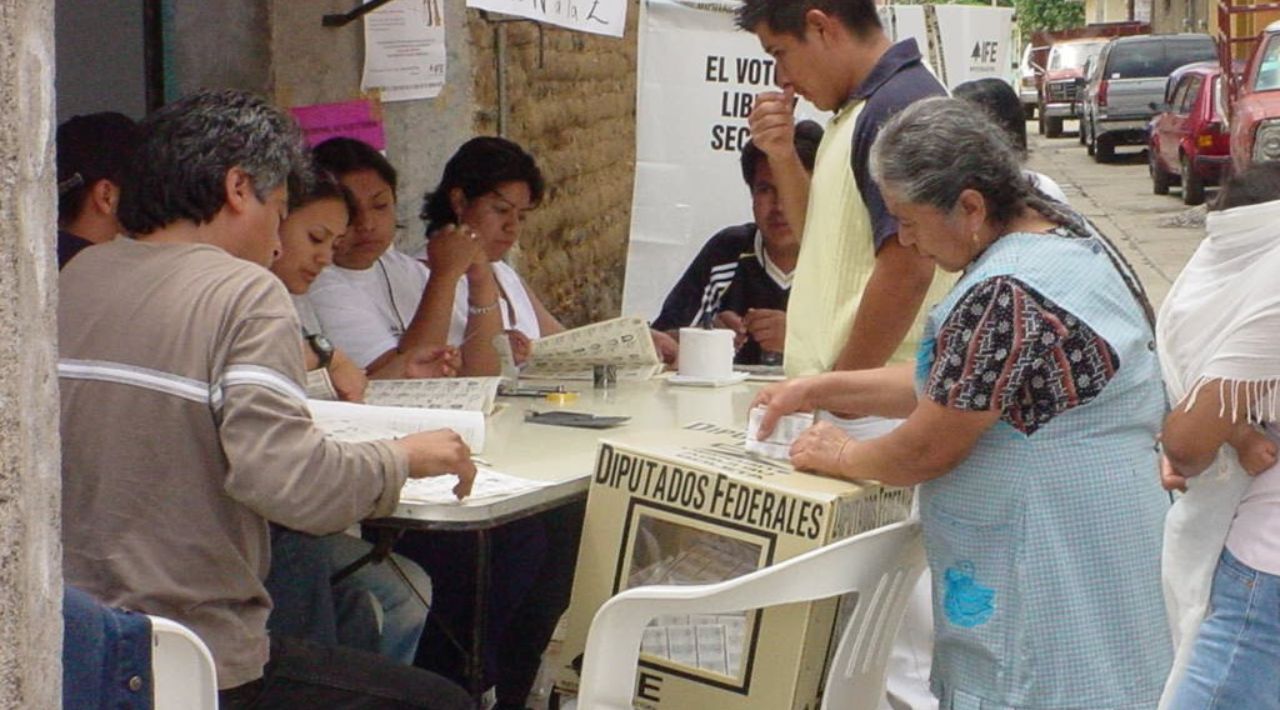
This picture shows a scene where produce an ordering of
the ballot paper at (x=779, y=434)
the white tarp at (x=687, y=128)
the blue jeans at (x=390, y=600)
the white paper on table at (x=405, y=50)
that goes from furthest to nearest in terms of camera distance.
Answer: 1. the white tarp at (x=687, y=128)
2. the white paper on table at (x=405, y=50)
3. the blue jeans at (x=390, y=600)
4. the ballot paper at (x=779, y=434)

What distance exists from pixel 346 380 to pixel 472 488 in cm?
88

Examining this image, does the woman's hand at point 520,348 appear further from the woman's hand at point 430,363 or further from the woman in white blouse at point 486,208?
the woman's hand at point 430,363

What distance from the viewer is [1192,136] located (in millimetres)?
18562

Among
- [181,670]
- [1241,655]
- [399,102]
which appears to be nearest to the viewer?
[181,670]

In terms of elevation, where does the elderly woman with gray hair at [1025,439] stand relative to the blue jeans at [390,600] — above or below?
above

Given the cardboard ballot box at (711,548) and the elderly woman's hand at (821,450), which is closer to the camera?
the cardboard ballot box at (711,548)

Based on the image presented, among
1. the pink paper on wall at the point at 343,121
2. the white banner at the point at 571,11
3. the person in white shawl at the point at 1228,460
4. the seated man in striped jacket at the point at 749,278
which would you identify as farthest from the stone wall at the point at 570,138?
the person in white shawl at the point at 1228,460

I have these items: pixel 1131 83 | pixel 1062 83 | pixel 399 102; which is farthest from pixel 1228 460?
pixel 1062 83

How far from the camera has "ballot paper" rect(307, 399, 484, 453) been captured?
323 centimetres

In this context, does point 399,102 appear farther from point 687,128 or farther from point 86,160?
point 86,160

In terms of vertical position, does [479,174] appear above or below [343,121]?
below

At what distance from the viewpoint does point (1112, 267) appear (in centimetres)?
275

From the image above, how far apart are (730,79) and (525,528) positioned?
2756 millimetres

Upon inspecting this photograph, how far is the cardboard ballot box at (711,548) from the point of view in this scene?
285cm
